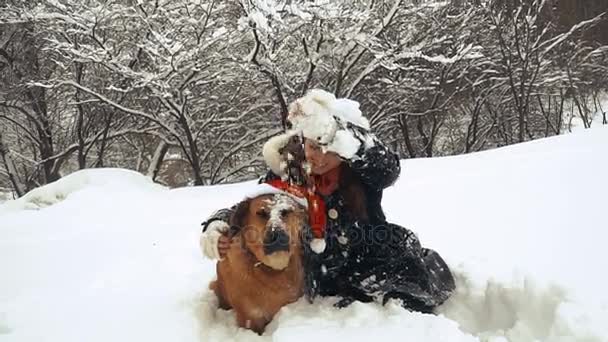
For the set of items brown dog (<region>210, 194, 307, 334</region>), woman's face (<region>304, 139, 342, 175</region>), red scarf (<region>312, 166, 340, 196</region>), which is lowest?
brown dog (<region>210, 194, 307, 334</region>)

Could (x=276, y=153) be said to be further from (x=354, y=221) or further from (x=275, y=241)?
(x=275, y=241)

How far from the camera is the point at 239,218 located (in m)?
1.98

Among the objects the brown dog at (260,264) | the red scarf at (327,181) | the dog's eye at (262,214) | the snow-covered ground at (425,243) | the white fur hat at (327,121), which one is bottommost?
the snow-covered ground at (425,243)

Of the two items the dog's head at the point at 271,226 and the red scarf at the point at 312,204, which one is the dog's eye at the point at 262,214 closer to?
the dog's head at the point at 271,226

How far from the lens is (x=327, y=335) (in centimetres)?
183

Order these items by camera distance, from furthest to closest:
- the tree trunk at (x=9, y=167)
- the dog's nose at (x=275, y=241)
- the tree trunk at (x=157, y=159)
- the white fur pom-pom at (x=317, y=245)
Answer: the tree trunk at (x=9, y=167), the tree trunk at (x=157, y=159), the white fur pom-pom at (x=317, y=245), the dog's nose at (x=275, y=241)

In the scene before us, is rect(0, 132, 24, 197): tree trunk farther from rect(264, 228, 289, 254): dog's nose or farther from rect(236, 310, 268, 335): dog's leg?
rect(264, 228, 289, 254): dog's nose

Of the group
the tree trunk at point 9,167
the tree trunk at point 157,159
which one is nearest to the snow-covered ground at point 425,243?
the tree trunk at point 157,159

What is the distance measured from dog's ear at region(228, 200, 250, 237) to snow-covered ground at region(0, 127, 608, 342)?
353 mm

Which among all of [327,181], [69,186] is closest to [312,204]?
[327,181]

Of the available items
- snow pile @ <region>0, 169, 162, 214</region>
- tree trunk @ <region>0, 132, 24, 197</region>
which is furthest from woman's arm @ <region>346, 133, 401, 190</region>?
tree trunk @ <region>0, 132, 24, 197</region>

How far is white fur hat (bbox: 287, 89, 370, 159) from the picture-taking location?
1.98 metres

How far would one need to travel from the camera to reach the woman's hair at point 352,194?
216cm

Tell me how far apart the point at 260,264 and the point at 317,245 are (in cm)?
24
